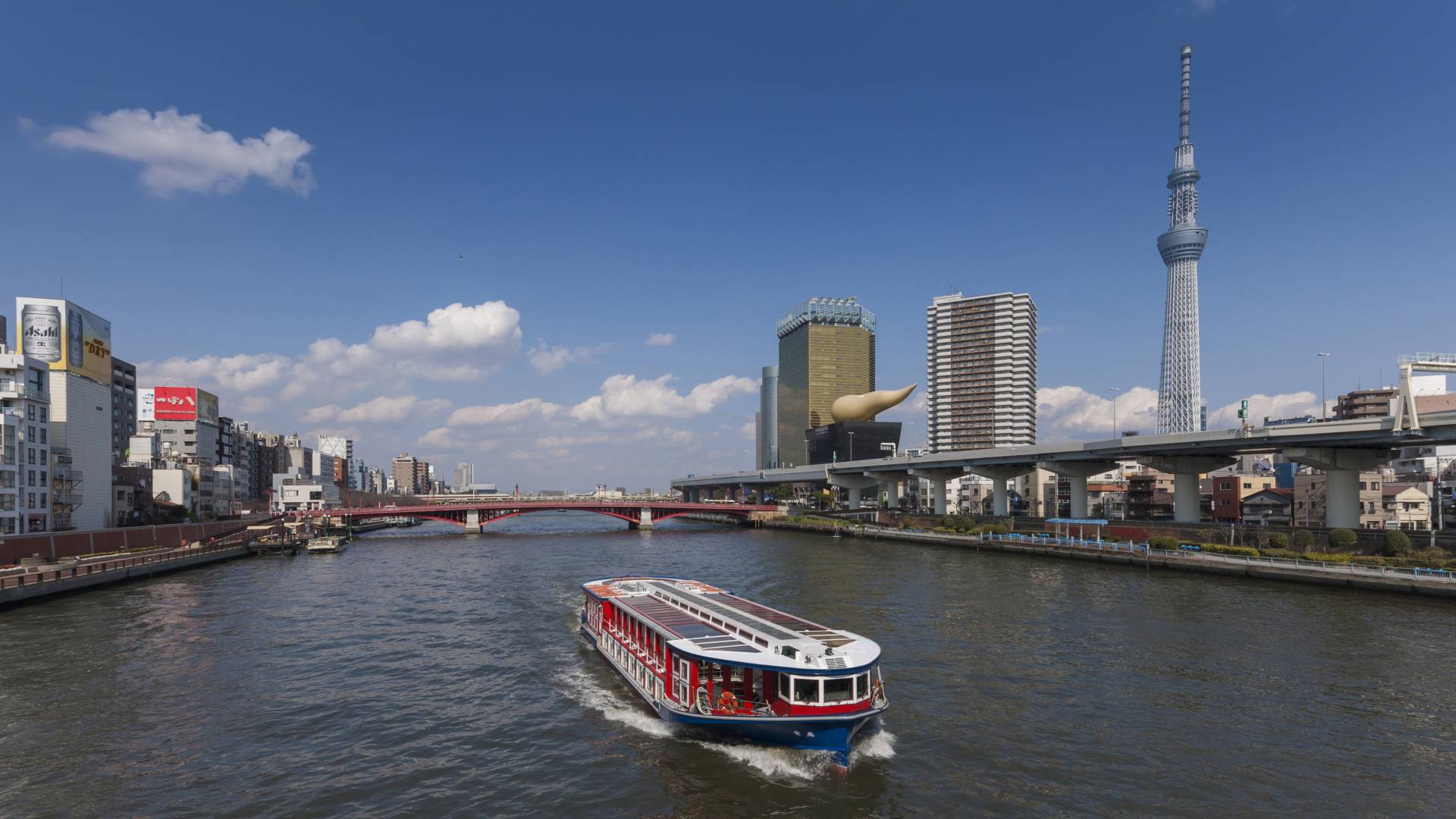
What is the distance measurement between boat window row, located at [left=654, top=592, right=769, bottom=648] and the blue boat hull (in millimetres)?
2716

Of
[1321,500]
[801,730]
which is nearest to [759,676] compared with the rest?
[801,730]

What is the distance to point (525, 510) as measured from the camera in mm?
140375

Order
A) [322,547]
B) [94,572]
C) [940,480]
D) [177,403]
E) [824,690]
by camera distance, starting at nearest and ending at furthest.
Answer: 1. [824,690]
2. [94,572]
3. [322,547]
4. [940,480]
5. [177,403]

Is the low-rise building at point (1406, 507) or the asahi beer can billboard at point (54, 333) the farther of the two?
the low-rise building at point (1406, 507)

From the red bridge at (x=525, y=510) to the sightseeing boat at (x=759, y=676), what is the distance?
286 feet

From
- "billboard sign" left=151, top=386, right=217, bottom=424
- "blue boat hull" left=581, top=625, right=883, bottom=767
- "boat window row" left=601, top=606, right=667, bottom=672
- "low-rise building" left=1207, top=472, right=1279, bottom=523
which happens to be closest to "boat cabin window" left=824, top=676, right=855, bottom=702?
"blue boat hull" left=581, top=625, right=883, bottom=767

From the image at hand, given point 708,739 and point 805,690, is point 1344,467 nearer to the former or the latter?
point 805,690

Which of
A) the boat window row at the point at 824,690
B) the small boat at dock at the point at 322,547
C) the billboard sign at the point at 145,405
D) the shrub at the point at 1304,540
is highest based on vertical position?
the billboard sign at the point at 145,405

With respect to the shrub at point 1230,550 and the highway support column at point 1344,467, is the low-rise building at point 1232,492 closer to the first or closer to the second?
the highway support column at point 1344,467

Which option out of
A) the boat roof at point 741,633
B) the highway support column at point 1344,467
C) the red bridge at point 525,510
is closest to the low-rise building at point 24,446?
the red bridge at point 525,510

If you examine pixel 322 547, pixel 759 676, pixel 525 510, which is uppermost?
pixel 759 676

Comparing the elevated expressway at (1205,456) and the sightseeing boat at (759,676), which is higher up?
the elevated expressway at (1205,456)

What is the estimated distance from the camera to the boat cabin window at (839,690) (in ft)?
74.8

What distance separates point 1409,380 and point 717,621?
69572mm
